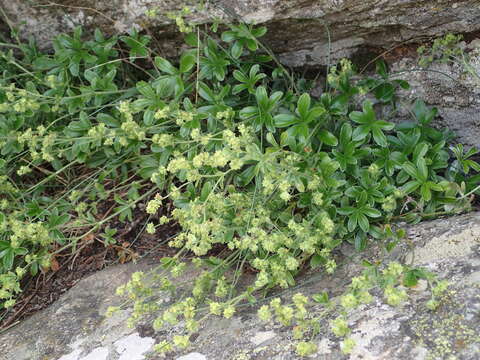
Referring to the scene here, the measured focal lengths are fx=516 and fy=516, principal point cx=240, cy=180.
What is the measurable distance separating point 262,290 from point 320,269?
27 cm

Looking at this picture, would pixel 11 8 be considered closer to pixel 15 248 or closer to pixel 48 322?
pixel 15 248

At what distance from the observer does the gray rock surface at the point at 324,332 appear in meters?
1.63

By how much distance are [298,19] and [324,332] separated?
60.9 inches

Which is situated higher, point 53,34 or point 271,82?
point 53,34

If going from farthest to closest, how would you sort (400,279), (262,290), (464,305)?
(262,290) → (400,279) → (464,305)

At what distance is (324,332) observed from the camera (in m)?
1.80

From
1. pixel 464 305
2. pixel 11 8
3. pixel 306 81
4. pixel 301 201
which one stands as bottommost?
pixel 464 305

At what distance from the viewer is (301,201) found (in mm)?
2344

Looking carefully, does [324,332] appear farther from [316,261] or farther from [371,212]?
[371,212]

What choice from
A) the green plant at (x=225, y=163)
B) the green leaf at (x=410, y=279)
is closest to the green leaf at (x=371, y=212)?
the green plant at (x=225, y=163)

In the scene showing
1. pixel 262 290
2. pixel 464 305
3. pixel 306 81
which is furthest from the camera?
A: pixel 306 81

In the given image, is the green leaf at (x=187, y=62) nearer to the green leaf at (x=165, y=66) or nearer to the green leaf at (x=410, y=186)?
the green leaf at (x=165, y=66)

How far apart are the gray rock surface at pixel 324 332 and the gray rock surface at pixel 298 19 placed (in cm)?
95

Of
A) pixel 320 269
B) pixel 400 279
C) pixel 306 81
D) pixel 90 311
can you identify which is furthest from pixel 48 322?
pixel 306 81
